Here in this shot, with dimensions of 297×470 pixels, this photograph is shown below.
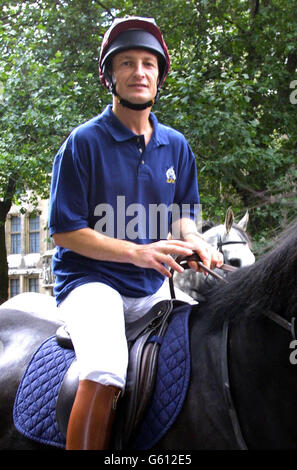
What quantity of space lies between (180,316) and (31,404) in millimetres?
783

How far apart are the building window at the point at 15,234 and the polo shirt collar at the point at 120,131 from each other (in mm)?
35638

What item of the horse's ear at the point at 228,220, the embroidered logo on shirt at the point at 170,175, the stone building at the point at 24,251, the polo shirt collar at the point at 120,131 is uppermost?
the polo shirt collar at the point at 120,131

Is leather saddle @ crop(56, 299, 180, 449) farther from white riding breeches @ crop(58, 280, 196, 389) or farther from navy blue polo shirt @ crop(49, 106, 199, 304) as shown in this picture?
navy blue polo shirt @ crop(49, 106, 199, 304)

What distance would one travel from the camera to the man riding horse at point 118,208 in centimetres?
216

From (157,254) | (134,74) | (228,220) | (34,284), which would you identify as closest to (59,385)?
(157,254)

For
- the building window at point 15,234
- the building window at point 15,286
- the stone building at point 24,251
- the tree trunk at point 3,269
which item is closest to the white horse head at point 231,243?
the tree trunk at point 3,269

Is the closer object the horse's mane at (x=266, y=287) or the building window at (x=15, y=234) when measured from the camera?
the horse's mane at (x=266, y=287)

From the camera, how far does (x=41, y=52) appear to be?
433 inches

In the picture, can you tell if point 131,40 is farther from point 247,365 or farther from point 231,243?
point 231,243

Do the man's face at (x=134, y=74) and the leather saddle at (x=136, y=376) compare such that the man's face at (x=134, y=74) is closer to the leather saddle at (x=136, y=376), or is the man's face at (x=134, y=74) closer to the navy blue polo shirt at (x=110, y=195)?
the navy blue polo shirt at (x=110, y=195)

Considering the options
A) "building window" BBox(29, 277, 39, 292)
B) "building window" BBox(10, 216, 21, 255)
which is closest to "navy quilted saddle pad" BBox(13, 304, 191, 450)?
"building window" BBox(29, 277, 39, 292)

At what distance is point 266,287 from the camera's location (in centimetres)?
188

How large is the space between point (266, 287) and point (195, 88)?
7764 millimetres

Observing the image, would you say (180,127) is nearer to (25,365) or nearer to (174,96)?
(174,96)
